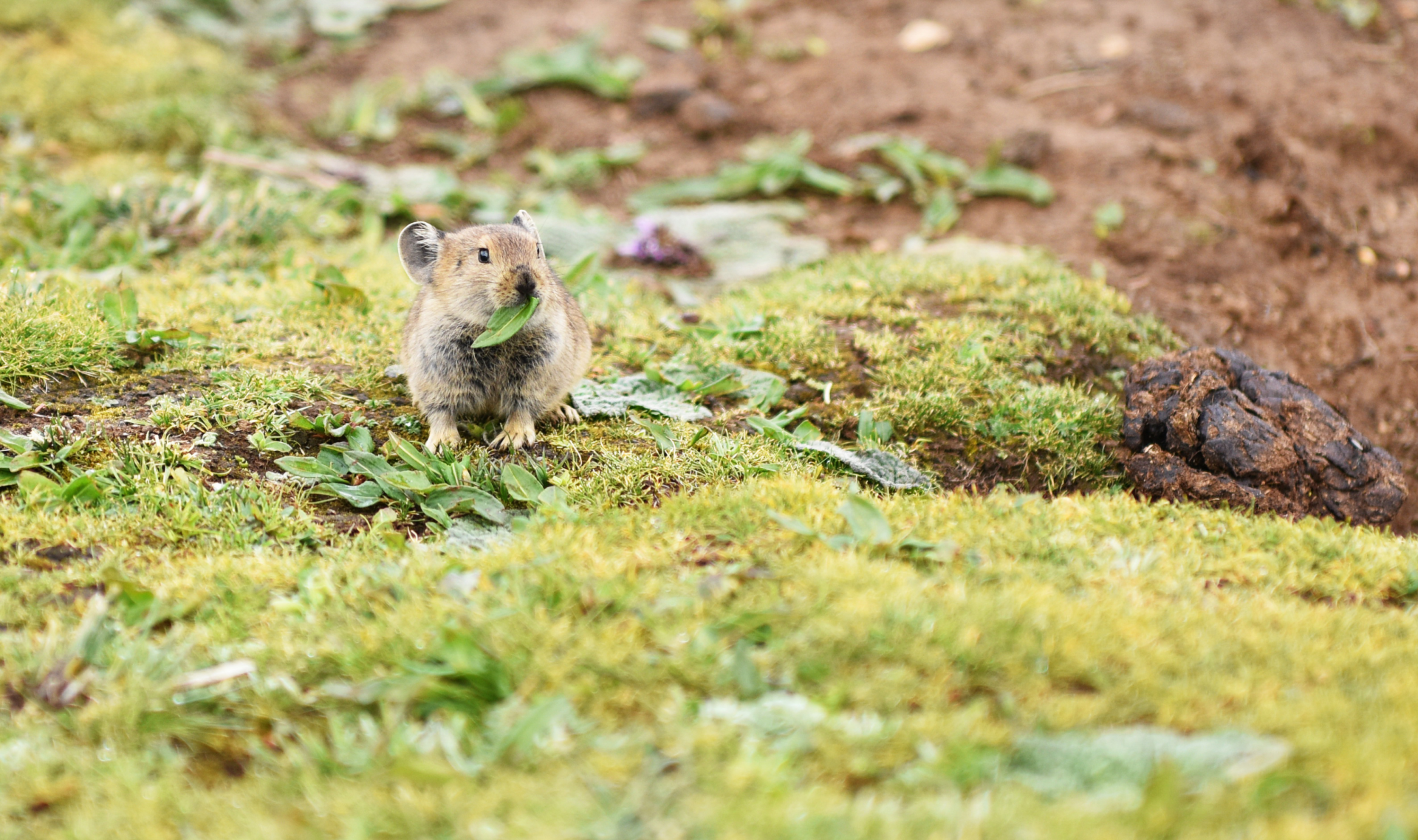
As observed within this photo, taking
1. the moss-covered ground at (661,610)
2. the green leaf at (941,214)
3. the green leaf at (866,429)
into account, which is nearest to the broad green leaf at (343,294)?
the moss-covered ground at (661,610)

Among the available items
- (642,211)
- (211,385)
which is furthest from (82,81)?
(211,385)

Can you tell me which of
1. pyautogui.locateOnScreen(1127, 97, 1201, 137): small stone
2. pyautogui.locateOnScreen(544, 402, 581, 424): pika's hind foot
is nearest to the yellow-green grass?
pyautogui.locateOnScreen(544, 402, 581, 424): pika's hind foot

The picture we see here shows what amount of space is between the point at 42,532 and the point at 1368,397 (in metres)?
7.86

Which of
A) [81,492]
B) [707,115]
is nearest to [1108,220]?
[707,115]

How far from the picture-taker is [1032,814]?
2531 mm

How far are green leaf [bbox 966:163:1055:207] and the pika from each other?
524 centimetres

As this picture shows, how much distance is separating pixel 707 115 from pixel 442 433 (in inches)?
253

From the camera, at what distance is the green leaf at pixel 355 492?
4668 mm

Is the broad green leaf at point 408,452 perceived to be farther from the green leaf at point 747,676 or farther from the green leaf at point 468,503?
the green leaf at point 747,676

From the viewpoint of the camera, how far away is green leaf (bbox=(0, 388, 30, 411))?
5.03 m

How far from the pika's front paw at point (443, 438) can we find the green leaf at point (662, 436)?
0.98m

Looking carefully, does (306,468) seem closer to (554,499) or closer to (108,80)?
(554,499)

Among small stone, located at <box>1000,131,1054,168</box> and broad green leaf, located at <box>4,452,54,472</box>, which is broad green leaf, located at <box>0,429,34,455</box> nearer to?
broad green leaf, located at <box>4,452,54,472</box>

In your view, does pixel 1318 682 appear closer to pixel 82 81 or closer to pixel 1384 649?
pixel 1384 649
